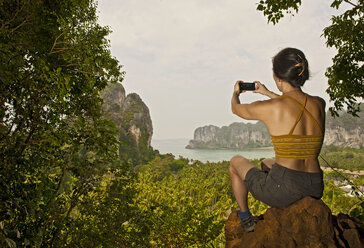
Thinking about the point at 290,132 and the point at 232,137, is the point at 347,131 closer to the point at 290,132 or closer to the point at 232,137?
the point at 232,137

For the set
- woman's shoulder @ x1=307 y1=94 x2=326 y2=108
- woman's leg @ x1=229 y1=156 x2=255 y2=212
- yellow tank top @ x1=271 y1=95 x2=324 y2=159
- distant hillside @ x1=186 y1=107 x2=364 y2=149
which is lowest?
woman's leg @ x1=229 y1=156 x2=255 y2=212

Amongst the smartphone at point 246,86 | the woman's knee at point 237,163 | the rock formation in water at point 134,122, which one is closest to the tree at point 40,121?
the smartphone at point 246,86

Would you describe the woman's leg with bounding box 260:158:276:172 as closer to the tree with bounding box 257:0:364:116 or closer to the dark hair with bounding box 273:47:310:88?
the dark hair with bounding box 273:47:310:88

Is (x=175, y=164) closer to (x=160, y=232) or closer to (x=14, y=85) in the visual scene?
(x=160, y=232)

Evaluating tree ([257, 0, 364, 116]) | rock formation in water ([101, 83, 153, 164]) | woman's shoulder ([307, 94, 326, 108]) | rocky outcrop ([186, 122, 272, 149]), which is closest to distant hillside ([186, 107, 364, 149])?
rocky outcrop ([186, 122, 272, 149])

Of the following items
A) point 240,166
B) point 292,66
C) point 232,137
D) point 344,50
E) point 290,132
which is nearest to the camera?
point 290,132

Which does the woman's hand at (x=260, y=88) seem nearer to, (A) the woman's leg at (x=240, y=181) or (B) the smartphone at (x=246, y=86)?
(B) the smartphone at (x=246, y=86)

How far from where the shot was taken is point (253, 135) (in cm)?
14688

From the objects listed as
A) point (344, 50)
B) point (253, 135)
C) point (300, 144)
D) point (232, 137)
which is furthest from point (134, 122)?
point (253, 135)

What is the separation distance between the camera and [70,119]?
3029 millimetres

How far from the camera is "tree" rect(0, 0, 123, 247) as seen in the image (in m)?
1.85

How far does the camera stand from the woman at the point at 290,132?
183 cm

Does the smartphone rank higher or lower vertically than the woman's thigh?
higher

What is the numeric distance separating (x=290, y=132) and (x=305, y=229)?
80cm
